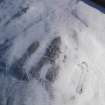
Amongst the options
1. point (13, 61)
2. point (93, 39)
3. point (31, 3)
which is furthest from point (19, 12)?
point (93, 39)

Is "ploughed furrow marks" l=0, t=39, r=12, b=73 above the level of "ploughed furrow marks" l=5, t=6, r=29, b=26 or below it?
below

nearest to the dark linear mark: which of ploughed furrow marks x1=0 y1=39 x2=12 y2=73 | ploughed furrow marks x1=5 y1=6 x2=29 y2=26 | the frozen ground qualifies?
the frozen ground

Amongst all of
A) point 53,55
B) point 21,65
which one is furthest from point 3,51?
point 53,55

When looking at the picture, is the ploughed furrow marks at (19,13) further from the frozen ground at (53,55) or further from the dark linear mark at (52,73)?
the dark linear mark at (52,73)

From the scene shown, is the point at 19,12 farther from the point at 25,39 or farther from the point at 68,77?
the point at 68,77

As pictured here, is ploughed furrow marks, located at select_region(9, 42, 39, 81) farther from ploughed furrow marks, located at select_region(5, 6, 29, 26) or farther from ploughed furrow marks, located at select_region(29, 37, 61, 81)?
ploughed furrow marks, located at select_region(5, 6, 29, 26)

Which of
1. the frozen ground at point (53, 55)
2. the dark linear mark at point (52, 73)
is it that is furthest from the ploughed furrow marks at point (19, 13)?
the dark linear mark at point (52, 73)

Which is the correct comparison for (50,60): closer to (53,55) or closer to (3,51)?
(53,55)
